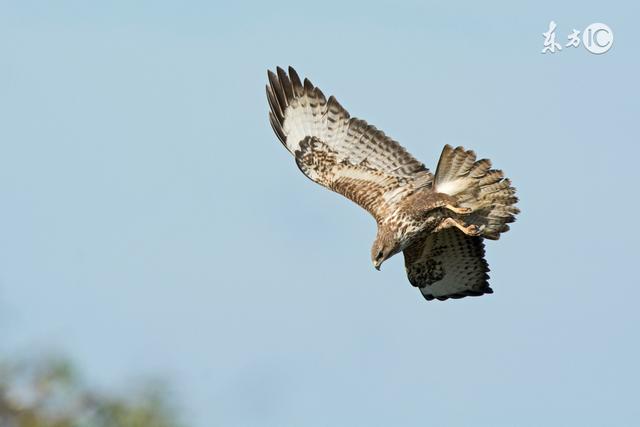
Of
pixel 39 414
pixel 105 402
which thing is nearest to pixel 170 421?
pixel 105 402

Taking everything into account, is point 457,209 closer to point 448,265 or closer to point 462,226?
point 462,226

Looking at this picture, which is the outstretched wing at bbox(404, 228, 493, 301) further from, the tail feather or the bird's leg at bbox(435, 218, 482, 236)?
the tail feather

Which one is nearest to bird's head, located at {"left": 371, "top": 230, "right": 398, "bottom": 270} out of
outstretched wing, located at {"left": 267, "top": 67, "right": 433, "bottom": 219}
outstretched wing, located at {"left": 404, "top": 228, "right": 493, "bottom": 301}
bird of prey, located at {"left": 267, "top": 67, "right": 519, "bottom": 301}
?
bird of prey, located at {"left": 267, "top": 67, "right": 519, "bottom": 301}

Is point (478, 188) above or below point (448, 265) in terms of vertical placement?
above

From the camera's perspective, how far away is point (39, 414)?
528 cm

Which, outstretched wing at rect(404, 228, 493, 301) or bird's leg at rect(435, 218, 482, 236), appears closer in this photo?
bird's leg at rect(435, 218, 482, 236)

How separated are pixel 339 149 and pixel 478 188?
191 cm

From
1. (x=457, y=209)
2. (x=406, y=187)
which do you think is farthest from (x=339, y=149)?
(x=457, y=209)

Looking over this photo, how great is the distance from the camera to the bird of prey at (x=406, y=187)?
39.3 feet

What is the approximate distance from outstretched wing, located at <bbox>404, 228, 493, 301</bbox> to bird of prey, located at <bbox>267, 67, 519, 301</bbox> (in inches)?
0.4

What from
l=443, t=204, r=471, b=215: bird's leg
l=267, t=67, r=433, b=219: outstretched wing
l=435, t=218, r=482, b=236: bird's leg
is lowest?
l=435, t=218, r=482, b=236: bird's leg

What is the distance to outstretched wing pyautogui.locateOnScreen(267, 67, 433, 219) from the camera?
→ 12.8 m

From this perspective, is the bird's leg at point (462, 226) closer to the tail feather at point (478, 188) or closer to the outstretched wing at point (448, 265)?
the tail feather at point (478, 188)

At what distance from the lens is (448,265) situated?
513 inches
